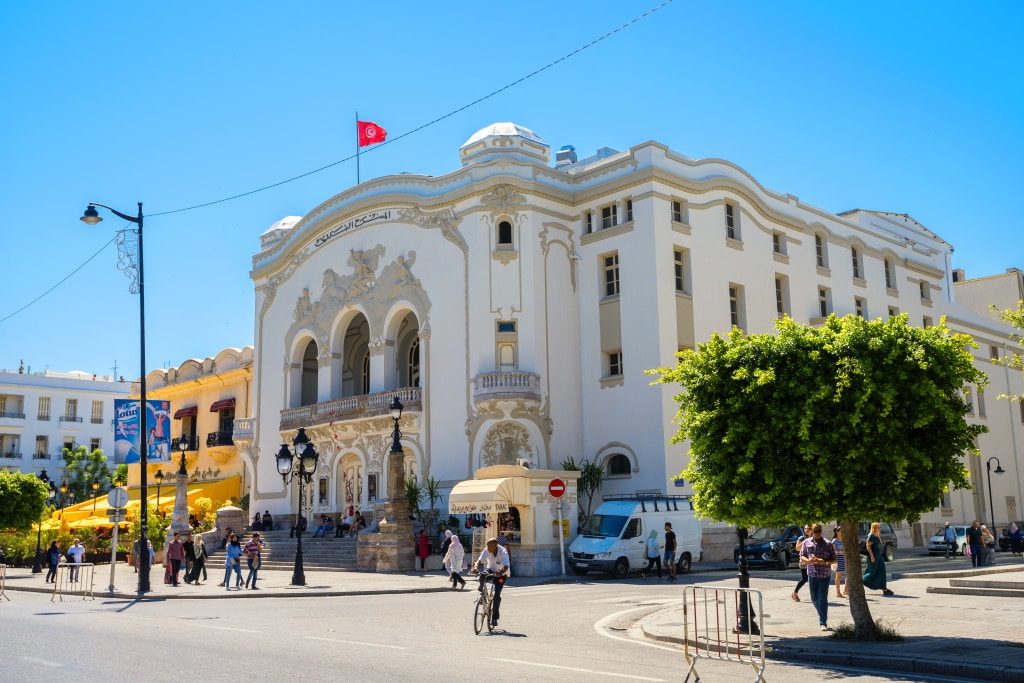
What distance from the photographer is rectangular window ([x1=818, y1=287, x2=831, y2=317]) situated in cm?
4288

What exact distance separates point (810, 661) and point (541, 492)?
17581mm

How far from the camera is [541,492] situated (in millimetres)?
29672

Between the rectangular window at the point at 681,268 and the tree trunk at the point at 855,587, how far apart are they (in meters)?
23.3

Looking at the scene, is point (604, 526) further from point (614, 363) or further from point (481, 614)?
point (481, 614)

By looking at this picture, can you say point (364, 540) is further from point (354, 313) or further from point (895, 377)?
point (895, 377)

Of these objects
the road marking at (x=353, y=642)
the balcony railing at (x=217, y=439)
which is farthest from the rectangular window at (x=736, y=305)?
the balcony railing at (x=217, y=439)

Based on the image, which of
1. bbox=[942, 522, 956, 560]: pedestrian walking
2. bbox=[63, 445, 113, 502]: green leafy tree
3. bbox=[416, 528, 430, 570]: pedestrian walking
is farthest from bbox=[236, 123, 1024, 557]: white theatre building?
bbox=[63, 445, 113, 502]: green leafy tree

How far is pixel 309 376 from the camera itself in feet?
155

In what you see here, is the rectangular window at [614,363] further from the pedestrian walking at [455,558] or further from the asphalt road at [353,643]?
the asphalt road at [353,643]

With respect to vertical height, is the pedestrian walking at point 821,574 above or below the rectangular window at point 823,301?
below

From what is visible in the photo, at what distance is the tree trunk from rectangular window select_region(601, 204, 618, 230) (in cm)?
2471

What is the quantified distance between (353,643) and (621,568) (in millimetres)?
16106

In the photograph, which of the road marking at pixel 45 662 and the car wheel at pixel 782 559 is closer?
the road marking at pixel 45 662

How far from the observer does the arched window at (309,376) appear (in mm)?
47031
